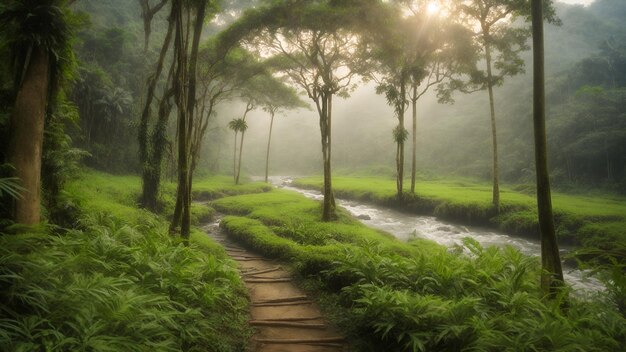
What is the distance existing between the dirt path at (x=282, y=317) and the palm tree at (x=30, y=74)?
16.0 feet

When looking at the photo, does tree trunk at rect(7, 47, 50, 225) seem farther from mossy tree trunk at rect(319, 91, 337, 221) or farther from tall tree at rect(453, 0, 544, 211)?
tall tree at rect(453, 0, 544, 211)

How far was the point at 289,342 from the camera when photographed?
5.88m

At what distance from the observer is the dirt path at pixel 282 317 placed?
5.81 m

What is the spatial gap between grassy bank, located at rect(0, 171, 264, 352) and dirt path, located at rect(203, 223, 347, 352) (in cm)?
37

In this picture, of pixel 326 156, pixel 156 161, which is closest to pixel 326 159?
pixel 326 156

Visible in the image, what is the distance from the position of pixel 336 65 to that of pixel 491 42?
35.3 feet

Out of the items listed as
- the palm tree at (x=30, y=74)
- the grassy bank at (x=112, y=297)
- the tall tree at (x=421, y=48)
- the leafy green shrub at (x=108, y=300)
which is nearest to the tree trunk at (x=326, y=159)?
the tall tree at (x=421, y=48)

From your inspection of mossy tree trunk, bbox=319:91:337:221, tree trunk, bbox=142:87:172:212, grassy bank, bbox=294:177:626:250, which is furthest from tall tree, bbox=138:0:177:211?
grassy bank, bbox=294:177:626:250

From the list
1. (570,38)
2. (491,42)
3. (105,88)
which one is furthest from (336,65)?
(570,38)

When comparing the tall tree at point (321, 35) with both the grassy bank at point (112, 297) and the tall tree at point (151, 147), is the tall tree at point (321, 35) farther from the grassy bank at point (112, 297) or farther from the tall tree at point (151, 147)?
the grassy bank at point (112, 297)

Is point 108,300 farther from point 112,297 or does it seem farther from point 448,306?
point 448,306

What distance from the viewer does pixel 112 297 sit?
4.30m

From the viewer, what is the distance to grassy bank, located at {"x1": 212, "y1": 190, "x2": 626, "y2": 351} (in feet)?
15.5

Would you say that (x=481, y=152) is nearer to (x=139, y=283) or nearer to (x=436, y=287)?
(x=436, y=287)
